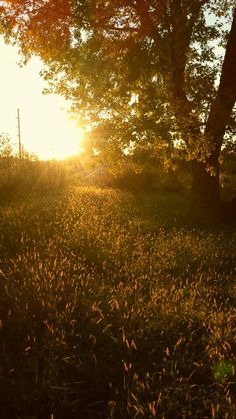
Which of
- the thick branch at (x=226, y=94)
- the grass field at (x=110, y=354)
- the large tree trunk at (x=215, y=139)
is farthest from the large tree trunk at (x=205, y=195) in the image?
the grass field at (x=110, y=354)

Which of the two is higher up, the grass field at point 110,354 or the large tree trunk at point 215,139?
the large tree trunk at point 215,139

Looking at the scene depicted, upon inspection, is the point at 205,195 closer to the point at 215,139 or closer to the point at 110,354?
the point at 215,139

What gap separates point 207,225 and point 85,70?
7.49 meters

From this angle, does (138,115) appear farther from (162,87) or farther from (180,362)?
(180,362)

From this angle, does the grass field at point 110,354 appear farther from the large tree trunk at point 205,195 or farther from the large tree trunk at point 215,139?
the large tree trunk at point 205,195

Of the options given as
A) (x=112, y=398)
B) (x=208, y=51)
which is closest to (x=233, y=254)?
(x=112, y=398)

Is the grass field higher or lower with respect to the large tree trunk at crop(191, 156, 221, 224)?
lower

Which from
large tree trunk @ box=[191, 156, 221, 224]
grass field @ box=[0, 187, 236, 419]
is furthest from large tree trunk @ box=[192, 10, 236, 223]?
grass field @ box=[0, 187, 236, 419]

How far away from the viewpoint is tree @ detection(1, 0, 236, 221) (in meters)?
12.8

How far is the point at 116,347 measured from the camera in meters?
4.13

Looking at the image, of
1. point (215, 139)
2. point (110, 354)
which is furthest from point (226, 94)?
point (110, 354)

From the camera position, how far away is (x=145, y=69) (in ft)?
42.4

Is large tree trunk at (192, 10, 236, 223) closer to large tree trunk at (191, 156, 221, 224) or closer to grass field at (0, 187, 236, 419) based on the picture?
large tree trunk at (191, 156, 221, 224)

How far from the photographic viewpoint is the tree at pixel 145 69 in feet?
42.0
